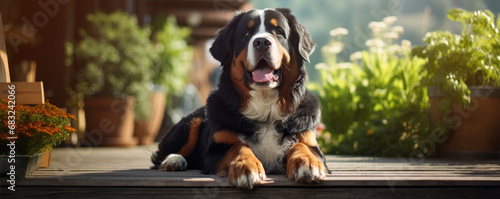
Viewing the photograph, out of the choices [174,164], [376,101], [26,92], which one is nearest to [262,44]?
[174,164]

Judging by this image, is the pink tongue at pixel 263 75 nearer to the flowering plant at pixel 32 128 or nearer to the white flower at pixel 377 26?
the flowering plant at pixel 32 128

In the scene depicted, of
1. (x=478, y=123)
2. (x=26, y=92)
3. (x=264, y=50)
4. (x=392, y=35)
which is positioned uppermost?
(x=392, y=35)

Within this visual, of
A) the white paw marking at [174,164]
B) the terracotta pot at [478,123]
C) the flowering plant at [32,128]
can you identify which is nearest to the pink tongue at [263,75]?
the white paw marking at [174,164]

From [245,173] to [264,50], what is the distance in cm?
70

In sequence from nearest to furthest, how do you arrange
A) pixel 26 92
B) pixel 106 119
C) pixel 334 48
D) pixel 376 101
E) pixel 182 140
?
1. pixel 26 92
2. pixel 182 140
3. pixel 376 101
4. pixel 334 48
5. pixel 106 119

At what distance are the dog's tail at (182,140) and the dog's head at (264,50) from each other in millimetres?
665

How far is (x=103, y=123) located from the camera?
229 inches

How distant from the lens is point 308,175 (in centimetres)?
225

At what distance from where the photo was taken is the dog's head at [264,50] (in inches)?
101

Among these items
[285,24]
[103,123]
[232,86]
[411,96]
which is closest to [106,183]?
[232,86]

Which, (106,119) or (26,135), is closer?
(26,135)

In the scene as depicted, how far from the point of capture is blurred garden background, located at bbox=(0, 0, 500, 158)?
385 cm

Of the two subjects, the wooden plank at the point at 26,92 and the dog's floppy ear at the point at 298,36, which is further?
the dog's floppy ear at the point at 298,36

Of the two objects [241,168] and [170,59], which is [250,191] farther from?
[170,59]
